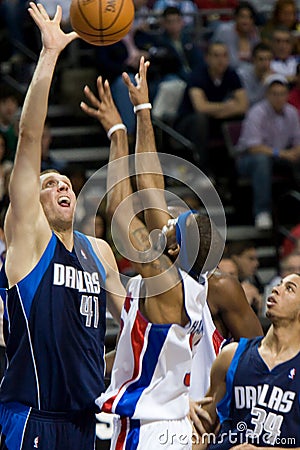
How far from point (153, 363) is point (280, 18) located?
8014 millimetres

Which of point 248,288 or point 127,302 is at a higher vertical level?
point 248,288

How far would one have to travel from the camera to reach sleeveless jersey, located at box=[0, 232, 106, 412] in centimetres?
487

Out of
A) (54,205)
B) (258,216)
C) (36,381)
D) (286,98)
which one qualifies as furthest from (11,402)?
(286,98)

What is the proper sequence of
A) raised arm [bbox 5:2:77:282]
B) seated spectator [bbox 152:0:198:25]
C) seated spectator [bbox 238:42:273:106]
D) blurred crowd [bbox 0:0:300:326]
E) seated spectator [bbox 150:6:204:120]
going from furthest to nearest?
seated spectator [bbox 152:0:198:25] < seated spectator [bbox 238:42:273:106] < seated spectator [bbox 150:6:204:120] < blurred crowd [bbox 0:0:300:326] < raised arm [bbox 5:2:77:282]

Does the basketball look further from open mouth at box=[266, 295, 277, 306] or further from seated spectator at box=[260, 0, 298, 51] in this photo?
seated spectator at box=[260, 0, 298, 51]

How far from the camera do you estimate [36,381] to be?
487cm

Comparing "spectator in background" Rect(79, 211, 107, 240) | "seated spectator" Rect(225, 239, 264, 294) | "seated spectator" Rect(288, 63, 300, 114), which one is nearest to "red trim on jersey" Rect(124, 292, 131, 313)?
"spectator in background" Rect(79, 211, 107, 240)

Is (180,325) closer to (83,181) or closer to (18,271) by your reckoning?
(18,271)

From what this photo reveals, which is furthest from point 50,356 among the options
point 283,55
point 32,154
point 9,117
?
point 283,55

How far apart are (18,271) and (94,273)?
18.5 inches

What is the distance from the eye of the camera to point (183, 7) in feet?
41.0

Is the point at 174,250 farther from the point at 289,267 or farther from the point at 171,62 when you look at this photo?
the point at 171,62

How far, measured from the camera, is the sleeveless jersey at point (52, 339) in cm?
487

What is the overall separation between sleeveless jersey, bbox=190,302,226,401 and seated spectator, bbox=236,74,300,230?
191 inches
